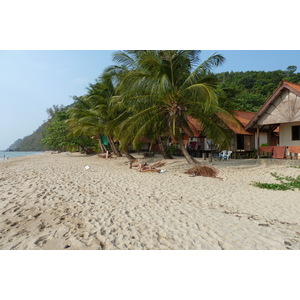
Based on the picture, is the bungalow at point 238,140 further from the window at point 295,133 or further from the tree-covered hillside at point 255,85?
the tree-covered hillside at point 255,85

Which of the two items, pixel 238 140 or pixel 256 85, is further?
pixel 256 85

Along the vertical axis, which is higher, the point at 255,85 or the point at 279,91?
the point at 255,85

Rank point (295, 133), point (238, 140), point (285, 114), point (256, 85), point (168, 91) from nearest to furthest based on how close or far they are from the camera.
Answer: point (168, 91) < point (285, 114) < point (295, 133) < point (238, 140) < point (256, 85)

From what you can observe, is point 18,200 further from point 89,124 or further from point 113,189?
point 89,124

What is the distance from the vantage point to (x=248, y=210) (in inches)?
191

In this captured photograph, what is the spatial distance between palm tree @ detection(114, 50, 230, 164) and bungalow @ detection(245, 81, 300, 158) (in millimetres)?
2831

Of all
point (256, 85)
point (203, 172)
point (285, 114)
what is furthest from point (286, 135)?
point (256, 85)

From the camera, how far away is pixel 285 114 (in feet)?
34.2

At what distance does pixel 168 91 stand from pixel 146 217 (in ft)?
21.4

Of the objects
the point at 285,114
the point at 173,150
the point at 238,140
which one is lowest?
the point at 173,150

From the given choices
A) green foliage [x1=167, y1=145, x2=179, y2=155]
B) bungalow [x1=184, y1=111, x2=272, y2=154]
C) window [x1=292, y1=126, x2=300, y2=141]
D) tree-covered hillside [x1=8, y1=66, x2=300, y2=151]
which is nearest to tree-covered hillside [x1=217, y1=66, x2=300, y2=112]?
tree-covered hillside [x1=8, y1=66, x2=300, y2=151]

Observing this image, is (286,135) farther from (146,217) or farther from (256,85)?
(256,85)

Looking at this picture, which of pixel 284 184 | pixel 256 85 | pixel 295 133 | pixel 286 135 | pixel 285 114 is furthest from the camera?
pixel 256 85
